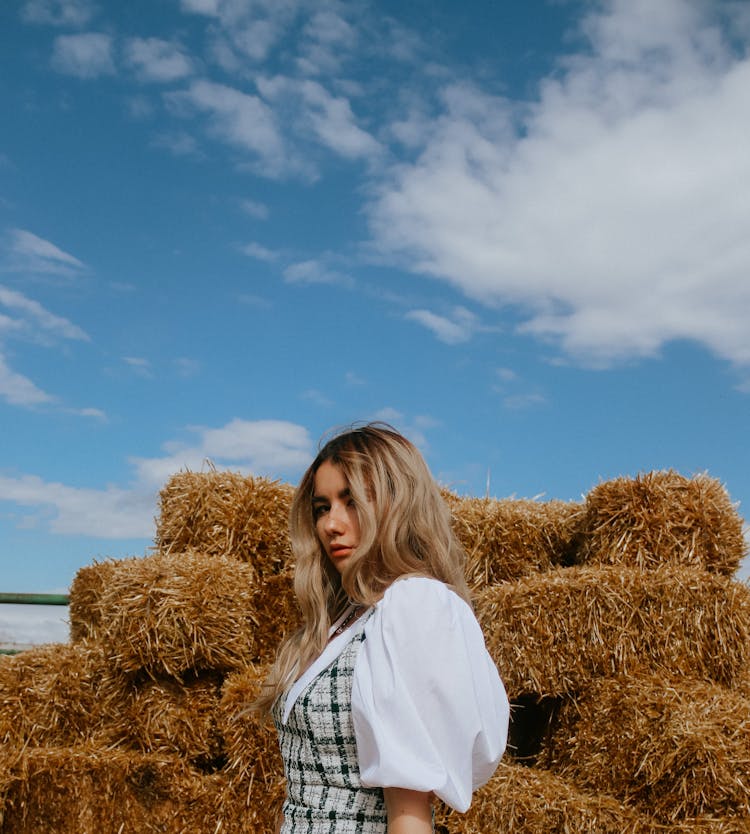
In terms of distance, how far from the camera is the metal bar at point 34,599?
6105 mm

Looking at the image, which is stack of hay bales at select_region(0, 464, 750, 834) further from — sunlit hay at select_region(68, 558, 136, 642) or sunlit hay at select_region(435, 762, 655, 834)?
sunlit hay at select_region(68, 558, 136, 642)

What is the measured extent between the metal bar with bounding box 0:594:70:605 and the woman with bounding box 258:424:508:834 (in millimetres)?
4762

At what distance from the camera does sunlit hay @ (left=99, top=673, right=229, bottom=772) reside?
3.85m

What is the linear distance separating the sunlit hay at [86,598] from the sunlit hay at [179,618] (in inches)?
42.2

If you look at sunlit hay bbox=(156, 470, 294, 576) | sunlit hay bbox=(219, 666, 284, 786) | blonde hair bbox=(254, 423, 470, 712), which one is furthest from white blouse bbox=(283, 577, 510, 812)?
sunlit hay bbox=(156, 470, 294, 576)

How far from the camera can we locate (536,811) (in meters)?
3.23

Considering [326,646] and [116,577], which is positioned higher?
[116,577]

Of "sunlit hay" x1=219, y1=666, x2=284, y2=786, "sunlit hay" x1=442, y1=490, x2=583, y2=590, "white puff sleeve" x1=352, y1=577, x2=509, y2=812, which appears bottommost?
"sunlit hay" x1=219, y1=666, x2=284, y2=786

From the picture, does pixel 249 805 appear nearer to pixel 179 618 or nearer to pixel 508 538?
pixel 179 618

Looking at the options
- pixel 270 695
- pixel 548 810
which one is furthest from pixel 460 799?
pixel 548 810

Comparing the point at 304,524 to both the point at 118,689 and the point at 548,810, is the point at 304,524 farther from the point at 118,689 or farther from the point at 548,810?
the point at 118,689

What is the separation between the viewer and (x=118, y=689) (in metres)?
4.02

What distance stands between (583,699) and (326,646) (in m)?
2.25

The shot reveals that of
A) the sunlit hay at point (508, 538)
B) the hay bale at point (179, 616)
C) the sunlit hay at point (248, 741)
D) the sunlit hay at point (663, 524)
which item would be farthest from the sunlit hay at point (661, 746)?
the hay bale at point (179, 616)
